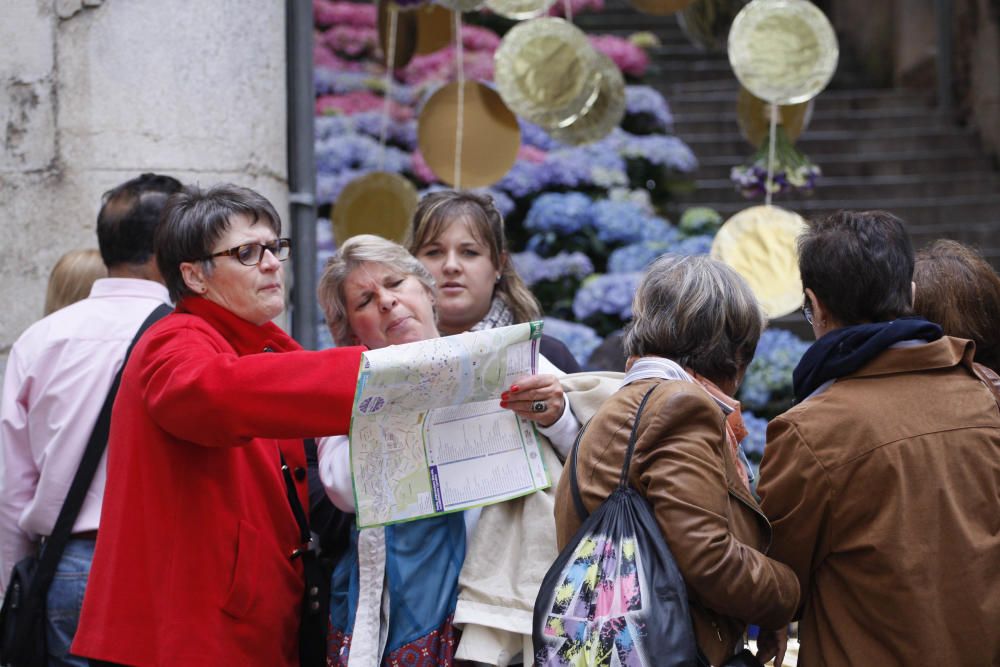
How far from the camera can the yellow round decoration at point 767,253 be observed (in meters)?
4.23

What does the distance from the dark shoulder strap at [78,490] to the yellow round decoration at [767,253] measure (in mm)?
2074

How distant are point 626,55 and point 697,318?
656cm

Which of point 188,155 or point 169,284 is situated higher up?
point 188,155

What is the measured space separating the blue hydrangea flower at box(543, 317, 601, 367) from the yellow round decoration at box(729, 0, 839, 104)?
5.36 ft

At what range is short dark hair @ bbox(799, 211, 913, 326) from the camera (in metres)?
2.49

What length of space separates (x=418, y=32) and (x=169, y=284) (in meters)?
3.39

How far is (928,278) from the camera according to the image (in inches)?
114

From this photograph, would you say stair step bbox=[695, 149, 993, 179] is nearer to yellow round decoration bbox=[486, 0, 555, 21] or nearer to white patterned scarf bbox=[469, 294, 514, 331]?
yellow round decoration bbox=[486, 0, 555, 21]

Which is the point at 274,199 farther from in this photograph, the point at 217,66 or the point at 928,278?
the point at 928,278

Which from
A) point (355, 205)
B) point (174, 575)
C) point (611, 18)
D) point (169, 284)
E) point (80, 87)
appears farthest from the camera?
point (611, 18)

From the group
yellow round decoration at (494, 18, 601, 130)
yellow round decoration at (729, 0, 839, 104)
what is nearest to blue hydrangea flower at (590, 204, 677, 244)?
yellow round decoration at (494, 18, 601, 130)

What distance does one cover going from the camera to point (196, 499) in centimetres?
251

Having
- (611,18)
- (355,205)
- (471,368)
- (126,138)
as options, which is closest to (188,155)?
(126,138)

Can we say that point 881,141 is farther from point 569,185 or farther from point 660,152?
point 569,185
